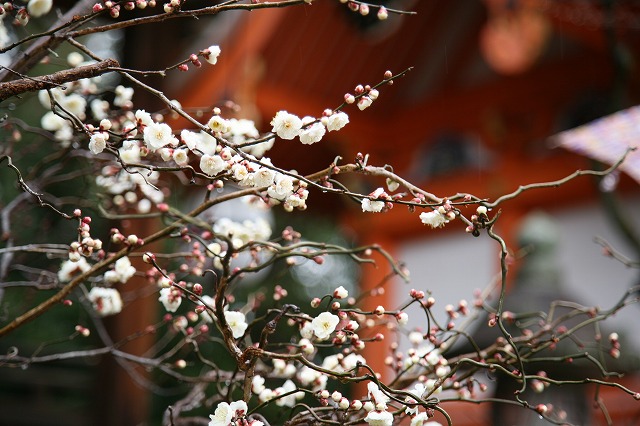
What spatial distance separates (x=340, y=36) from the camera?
565cm

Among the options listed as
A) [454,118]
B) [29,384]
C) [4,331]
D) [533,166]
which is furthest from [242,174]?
[29,384]

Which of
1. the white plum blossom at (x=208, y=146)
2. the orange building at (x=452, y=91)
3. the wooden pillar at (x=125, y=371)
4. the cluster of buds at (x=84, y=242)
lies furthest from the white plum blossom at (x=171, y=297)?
the orange building at (x=452, y=91)

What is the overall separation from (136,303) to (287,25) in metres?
1.93

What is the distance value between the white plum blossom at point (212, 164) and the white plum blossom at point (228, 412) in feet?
1.25

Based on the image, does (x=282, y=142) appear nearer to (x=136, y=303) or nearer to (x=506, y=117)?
(x=506, y=117)

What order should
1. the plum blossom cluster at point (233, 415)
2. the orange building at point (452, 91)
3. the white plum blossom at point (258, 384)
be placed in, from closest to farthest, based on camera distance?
the plum blossom cluster at point (233, 415) → the white plum blossom at point (258, 384) → the orange building at point (452, 91)

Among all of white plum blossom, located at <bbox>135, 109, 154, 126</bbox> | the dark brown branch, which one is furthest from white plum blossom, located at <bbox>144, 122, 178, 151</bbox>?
the dark brown branch

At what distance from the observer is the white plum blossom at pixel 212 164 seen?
1397 millimetres

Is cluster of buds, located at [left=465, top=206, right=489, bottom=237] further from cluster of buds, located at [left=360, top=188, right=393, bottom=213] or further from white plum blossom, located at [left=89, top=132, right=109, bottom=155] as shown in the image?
white plum blossom, located at [left=89, top=132, right=109, bottom=155]

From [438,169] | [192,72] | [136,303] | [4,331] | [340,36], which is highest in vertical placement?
[340,36]

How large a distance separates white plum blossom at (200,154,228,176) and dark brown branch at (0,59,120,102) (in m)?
0.22

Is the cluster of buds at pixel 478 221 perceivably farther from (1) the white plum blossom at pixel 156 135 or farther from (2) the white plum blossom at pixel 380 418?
(1) the white plum blossom at pixel 156 135

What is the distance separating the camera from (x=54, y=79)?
1.40m

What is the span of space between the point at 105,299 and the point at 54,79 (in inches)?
34.0
